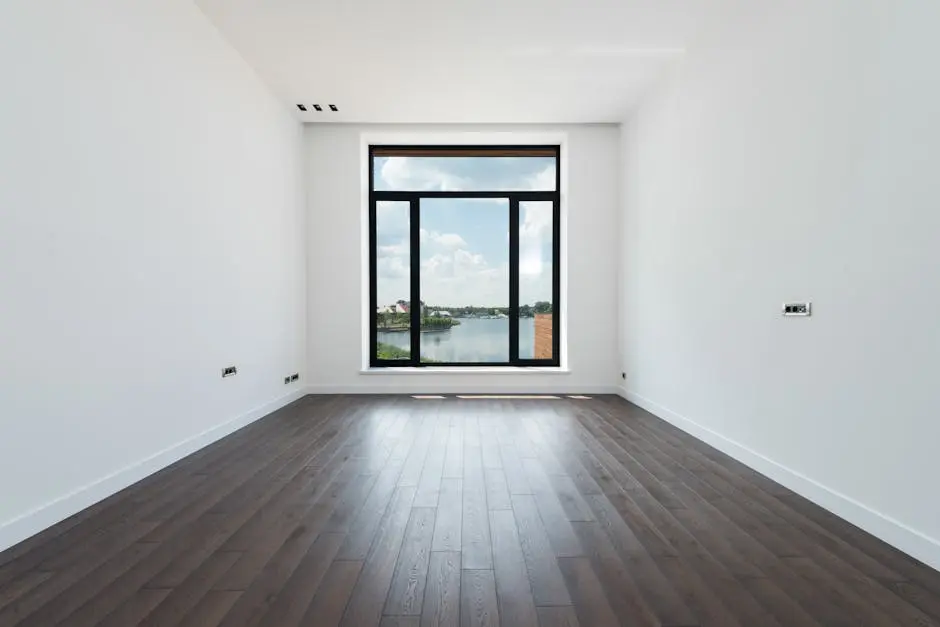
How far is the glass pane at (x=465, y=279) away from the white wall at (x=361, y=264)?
63 cm

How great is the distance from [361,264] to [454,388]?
1854 millimetres

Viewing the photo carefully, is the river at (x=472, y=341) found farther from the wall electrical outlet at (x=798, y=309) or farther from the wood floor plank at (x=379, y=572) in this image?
the wood floor plank at (x=379, y=572)

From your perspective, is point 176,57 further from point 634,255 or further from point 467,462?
point 634,255

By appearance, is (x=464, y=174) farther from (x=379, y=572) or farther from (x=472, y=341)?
(x=379, y=572)

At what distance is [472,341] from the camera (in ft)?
20.5

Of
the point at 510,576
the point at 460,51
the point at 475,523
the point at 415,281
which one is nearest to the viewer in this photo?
the point at 510,576

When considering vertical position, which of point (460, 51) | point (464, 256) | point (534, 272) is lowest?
point (534, 272)

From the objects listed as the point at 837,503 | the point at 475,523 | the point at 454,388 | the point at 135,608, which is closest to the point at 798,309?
the point at 837,503

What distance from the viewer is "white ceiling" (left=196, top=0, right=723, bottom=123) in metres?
3.54

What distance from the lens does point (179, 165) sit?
3350 millimetres

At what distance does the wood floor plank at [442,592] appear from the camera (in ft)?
5.18

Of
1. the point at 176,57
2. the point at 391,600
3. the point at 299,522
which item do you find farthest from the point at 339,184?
the point at 391,600

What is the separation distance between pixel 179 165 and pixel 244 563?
2.70m

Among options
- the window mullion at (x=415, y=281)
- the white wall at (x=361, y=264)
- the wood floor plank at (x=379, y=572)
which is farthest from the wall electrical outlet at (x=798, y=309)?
the window mullion at (x=415, y=281)
